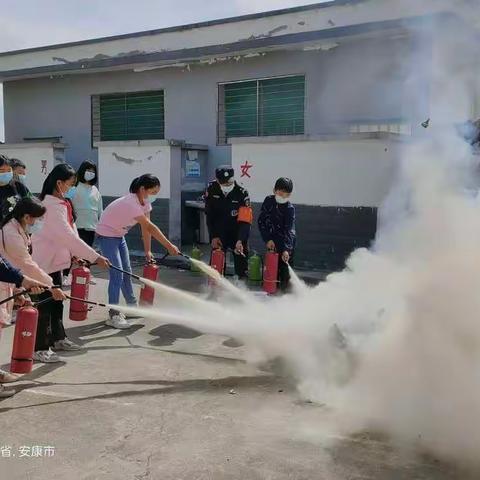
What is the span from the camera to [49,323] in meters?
4.90

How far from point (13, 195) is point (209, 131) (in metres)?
6.51

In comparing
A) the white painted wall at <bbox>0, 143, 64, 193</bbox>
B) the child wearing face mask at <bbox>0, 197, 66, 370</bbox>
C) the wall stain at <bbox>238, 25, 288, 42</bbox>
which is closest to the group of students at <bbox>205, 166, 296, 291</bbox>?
the child wearing face mask at <bbox>0, 197, 66, 370</bbox>

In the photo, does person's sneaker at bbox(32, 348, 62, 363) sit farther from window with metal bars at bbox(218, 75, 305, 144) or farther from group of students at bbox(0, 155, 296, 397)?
window with metal bars at bbox(218, 75, 305, 144)

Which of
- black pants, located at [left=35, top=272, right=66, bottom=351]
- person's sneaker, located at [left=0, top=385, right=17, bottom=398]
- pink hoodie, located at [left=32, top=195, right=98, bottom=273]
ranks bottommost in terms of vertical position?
person's sneaker, located at [left=0, top=385, right=17, bottom=398]

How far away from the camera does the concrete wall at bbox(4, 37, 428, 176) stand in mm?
8820

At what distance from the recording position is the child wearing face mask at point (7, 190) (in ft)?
19.4

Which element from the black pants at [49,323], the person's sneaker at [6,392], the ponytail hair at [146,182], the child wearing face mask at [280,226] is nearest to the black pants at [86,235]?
the ponytail hair at [146,182]

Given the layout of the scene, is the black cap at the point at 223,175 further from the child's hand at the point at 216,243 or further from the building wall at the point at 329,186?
the building wall at the point at 329,186

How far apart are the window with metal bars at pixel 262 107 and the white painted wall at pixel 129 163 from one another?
6.22 feet

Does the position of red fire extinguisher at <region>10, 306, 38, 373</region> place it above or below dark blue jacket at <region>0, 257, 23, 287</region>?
below

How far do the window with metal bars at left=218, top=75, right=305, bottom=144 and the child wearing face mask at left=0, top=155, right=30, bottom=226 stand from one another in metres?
6.14

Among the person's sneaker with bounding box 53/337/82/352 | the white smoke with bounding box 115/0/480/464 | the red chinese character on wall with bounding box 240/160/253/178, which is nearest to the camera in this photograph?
the white smoke with bounding box 115/0/480/464

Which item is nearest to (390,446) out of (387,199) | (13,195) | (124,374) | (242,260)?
(124,374)

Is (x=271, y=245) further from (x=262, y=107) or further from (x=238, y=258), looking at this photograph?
(x=262, y=107)
